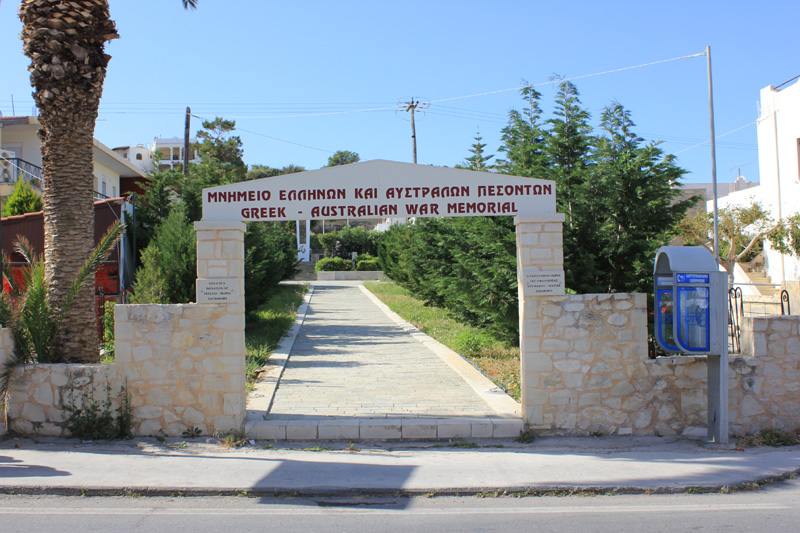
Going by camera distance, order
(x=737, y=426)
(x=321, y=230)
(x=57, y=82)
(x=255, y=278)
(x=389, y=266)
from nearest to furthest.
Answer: (x=737, y=426)
(x=57, y=82)
(x=255, y=278)
(x=389, y=266)
(x=321, y=230)

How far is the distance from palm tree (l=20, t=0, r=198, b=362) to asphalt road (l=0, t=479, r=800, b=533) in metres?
3.17

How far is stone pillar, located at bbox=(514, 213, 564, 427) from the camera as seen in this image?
298 inches

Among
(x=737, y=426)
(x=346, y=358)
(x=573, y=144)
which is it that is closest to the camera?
(x=737, y=426)

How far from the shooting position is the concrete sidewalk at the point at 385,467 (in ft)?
19.4

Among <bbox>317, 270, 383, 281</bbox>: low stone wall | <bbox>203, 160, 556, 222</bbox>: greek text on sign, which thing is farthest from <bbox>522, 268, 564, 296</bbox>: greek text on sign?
<bbox>317, 270, 383, 281</bbox>: low stone wall

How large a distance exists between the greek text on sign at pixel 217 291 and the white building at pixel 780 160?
2348cm

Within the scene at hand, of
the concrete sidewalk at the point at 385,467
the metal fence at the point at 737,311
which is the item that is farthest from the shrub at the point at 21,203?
the metal fence at the point at 737,311

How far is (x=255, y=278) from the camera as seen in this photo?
1631 cm

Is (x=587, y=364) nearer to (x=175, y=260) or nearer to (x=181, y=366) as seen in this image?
(x=181, y=366)

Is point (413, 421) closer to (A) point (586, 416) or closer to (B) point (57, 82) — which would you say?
(A) point (586, 416)

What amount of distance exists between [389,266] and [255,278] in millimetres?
18801

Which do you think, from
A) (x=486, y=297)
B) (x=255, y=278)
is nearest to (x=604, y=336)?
(x=486, y=297)

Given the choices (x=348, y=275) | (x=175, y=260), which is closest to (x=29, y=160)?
(x=175, y=260)

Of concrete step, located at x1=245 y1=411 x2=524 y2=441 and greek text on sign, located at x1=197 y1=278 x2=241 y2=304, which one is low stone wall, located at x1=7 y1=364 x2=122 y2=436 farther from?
concrete step, located at x1=245 y1=411 x2=524 y2=441
